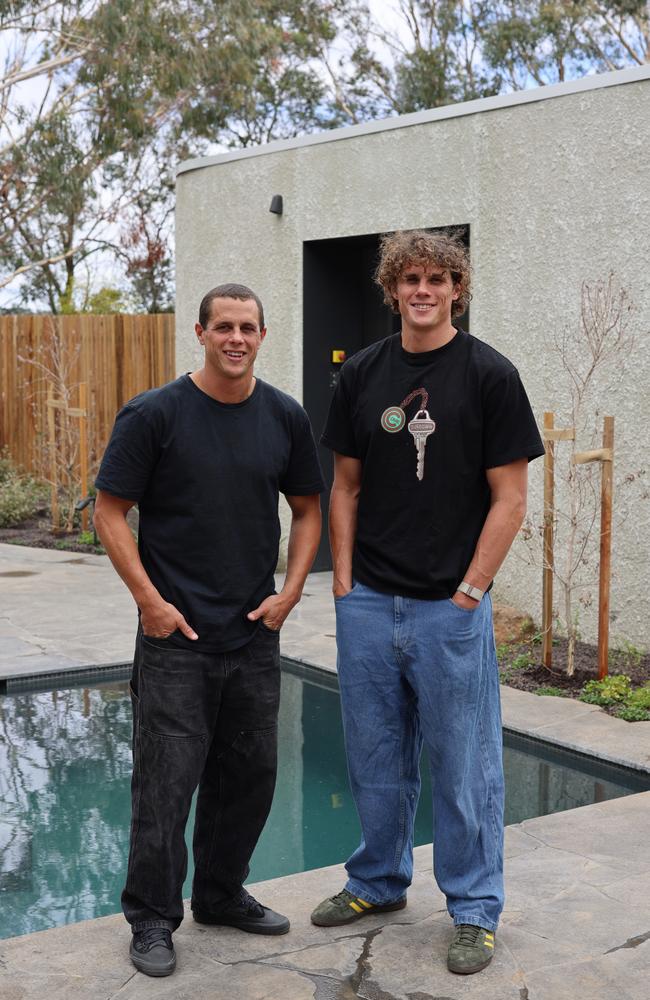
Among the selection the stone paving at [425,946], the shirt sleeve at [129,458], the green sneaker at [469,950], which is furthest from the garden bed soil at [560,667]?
the shirt sleeve at [129,458]

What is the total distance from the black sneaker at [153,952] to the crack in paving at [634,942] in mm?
1160

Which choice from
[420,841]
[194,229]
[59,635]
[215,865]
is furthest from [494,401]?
[194,229]

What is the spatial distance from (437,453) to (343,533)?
379 mm

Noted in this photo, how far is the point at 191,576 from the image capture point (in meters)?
3.09

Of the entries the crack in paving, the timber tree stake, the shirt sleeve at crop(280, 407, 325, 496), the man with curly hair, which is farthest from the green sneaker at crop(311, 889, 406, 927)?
the timber tree stake

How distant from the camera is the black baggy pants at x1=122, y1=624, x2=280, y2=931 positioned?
305 centimetres

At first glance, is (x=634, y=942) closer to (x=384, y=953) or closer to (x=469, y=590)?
(x=384, y=953)

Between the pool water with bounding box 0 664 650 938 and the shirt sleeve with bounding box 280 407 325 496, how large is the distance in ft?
4.93

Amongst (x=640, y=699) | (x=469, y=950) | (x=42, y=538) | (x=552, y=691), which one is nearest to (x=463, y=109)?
(x=552, y=691)

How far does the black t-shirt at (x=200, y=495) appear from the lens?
3025mm

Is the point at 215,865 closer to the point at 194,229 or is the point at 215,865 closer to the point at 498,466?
the point at 498,466

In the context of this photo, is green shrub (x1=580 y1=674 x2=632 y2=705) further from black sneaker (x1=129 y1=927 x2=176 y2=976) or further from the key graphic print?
black sneaker (x1=129 y1=927 x2=176 y2=976)

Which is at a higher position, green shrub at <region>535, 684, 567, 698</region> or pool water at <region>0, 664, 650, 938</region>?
green shrub at <region>535, 684, 567, 698</region>

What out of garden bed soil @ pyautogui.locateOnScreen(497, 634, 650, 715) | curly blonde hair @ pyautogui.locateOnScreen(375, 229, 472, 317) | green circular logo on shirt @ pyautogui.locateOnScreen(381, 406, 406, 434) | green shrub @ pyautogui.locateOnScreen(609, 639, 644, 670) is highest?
curly blonde hair @ pyautogui.locateOnScreen(375, 229, 472, 317)
